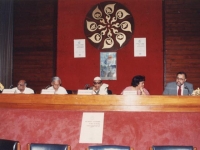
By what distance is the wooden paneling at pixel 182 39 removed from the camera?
212 inches

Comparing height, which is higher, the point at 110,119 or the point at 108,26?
the point at 108,26

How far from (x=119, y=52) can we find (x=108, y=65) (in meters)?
0.35

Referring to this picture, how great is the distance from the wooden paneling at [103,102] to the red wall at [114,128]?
0.20 feet

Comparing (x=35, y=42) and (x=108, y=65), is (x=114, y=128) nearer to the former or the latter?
(x=108, y=65)

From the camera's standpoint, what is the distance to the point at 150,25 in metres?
5.50

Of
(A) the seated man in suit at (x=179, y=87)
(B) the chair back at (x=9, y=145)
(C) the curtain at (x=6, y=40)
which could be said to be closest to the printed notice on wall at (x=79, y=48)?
(C) the curtain at (x=6, y=40)

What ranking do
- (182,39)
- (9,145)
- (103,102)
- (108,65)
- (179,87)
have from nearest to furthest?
(9,145) → (103,102) → (179,87) → (182,39) → (108,65)

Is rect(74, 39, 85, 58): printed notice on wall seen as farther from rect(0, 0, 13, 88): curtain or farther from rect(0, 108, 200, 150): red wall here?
rect(0, 108, 200, 150): red wall

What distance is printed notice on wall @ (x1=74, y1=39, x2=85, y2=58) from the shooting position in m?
5.74

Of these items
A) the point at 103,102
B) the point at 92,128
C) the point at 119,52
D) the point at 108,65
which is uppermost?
the point at 119,52

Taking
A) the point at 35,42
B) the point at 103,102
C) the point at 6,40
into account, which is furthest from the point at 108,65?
the point at 103,102

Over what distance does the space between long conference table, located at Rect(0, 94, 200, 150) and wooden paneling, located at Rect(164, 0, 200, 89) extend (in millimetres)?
2439

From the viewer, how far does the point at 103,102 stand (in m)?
3.19

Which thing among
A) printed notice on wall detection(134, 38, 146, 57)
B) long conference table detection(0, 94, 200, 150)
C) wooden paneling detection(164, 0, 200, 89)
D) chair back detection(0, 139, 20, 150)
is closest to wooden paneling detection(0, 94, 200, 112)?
long conference table detection(0, 94, 200, 150)
